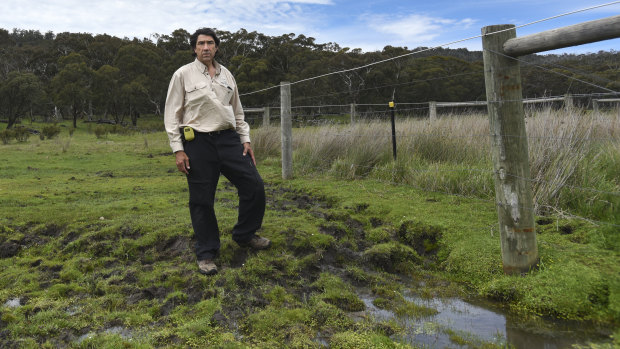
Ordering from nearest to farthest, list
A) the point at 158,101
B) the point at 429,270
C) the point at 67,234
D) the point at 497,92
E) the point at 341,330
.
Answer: the point at 341,330 → the point at 497,92 → the point at 429,270 → the point at 67,234 → the point at 158,101

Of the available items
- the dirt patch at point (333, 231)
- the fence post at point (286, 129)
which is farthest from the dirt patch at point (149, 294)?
the fence post at point (286, 129)

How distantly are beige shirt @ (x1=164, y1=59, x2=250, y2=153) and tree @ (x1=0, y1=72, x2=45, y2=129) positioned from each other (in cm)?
4123

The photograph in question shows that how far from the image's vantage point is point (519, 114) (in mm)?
3385

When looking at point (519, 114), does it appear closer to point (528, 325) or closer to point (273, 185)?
point (528, 325)

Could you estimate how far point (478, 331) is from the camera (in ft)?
9.48

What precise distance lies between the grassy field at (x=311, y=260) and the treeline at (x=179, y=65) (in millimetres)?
20128

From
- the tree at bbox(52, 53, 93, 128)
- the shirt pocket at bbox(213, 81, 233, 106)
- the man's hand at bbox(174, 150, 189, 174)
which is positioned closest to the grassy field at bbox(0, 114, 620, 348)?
the man's hand at bbox(174, 150, 189, 174)

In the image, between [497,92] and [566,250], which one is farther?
[566,250]

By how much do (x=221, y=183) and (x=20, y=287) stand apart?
508 cm

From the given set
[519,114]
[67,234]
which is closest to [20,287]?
[67,234]

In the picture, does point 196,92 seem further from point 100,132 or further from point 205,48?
point 100,132

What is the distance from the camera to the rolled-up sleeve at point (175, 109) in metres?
3.77

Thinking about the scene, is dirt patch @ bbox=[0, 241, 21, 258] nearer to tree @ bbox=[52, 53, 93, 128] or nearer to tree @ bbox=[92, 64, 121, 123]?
tree @ bbox=[52, 53, 93, 128]

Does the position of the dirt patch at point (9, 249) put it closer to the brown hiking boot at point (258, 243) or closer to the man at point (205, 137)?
the man at point (205, 137)
